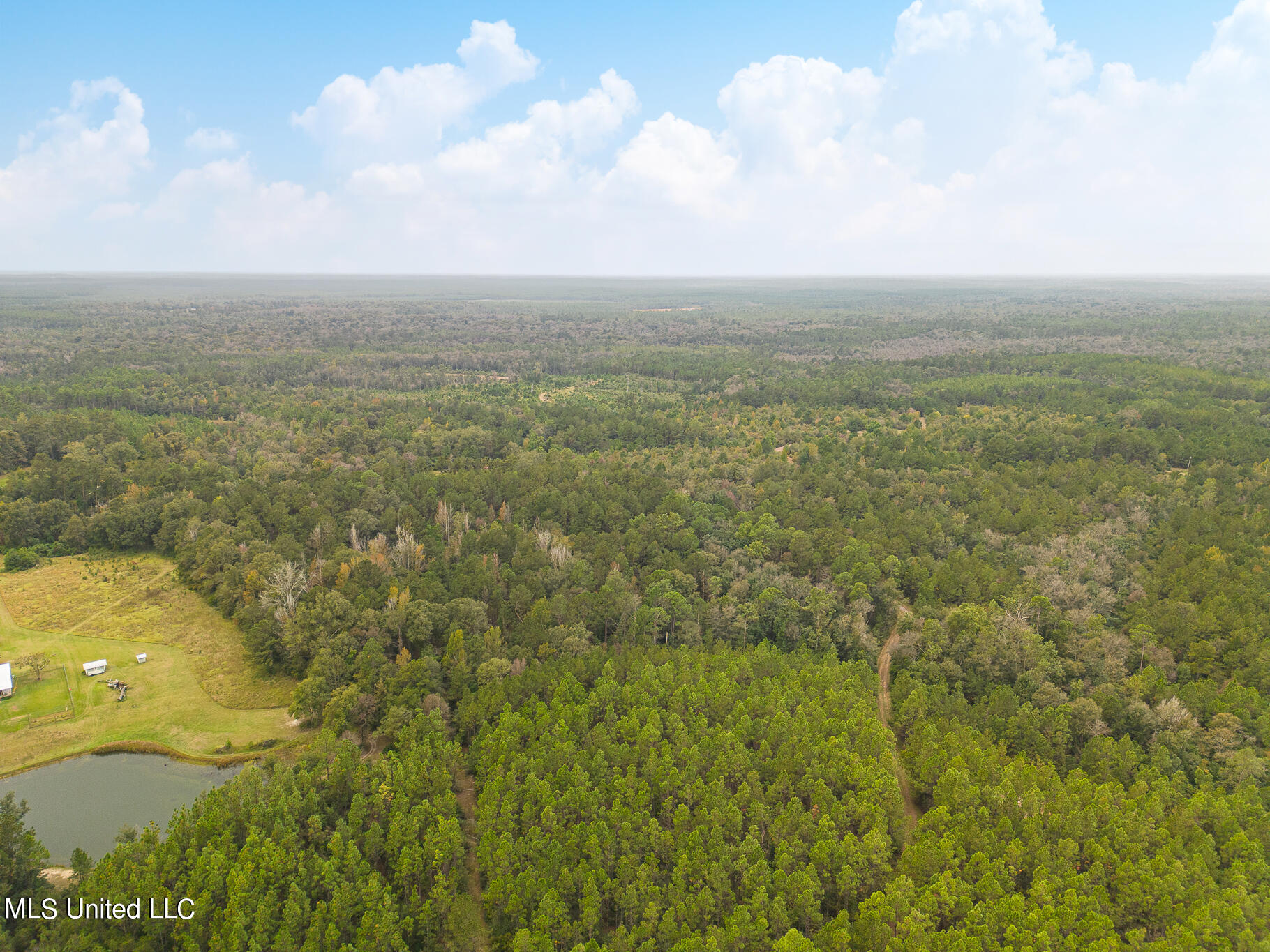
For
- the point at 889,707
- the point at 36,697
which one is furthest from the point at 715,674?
the point at 36,697

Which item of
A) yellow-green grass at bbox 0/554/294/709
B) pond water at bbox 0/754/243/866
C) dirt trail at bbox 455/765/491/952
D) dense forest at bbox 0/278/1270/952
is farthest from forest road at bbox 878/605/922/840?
yellow-green grass at bbox 0/554/294/709

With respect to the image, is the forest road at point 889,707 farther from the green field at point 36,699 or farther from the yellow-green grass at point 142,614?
the green field at point 36,699

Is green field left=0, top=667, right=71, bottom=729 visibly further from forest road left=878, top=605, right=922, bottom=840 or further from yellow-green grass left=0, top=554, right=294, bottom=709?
forest road left=878, top=605, right=922, bottom=840

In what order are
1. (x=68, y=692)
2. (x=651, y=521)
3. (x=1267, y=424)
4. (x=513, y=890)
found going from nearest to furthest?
(x=513, y=890), (x=68, y=692), (x=651, y=521), (x=1267, y=424)

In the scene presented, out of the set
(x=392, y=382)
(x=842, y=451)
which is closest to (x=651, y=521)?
(x=842, y=451)

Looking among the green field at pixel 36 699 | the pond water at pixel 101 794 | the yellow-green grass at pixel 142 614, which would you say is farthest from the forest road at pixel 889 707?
the green field at pixel 36 699

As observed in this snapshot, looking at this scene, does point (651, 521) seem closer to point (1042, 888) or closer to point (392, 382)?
point (1042, 888)
